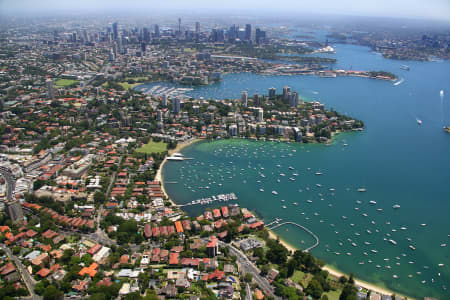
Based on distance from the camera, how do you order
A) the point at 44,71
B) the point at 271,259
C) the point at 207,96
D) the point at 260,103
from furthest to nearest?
the point at 44,71 < the point at 207,96 < the point at 260,103 < the point at 271,259

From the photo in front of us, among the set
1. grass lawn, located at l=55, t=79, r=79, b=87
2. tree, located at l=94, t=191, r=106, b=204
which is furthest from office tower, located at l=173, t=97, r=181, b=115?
grass lawn, located at l=55, t=79, r=79, b=87

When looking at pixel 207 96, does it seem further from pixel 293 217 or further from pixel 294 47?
pixel 294 47

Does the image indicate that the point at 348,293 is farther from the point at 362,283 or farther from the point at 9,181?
the point at 9,181

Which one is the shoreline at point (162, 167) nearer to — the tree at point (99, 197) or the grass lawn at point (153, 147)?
the grass lawn at point (153, 147)

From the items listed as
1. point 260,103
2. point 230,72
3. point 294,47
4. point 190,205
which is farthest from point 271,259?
point 294,47

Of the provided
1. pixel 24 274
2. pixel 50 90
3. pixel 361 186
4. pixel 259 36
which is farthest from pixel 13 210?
pixel 259 36

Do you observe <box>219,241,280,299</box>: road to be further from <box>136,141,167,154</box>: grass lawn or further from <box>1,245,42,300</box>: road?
<box>136,141,167,154</box>: grass lawn

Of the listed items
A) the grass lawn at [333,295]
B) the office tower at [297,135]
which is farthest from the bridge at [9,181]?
the office tower at [297,135]
